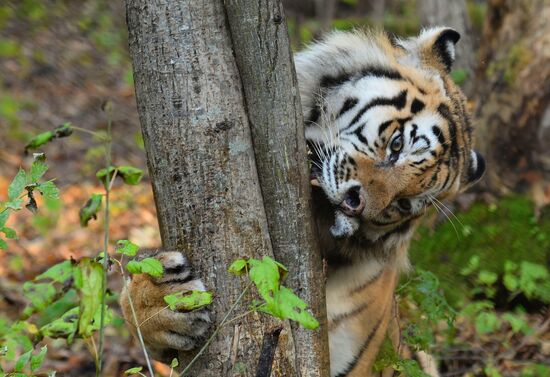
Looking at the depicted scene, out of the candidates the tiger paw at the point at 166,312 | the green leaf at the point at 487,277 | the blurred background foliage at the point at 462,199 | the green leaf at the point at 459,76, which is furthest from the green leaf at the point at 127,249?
the green leaf at the point at 459,76

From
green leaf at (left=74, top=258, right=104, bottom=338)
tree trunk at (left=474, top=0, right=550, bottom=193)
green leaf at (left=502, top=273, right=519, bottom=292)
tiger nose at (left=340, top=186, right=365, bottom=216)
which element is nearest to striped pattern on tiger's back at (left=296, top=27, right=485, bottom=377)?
tiger nose at (left=340, top=186, right=365, bottom=216)

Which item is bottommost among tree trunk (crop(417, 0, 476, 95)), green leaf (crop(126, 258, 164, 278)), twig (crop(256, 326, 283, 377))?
twig (crop(256, 326, 283, 377))

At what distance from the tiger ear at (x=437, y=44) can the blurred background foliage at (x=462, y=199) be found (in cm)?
37

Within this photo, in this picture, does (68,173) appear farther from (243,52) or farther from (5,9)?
(243,52)

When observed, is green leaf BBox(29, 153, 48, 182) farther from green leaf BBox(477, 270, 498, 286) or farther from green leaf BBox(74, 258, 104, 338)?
green leaf BBox(477, 270, 498, 286)

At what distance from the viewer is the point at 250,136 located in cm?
236

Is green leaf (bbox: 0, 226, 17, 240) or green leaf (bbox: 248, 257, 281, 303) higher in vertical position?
green leaf (bbox: 0, 226, 17, 240)

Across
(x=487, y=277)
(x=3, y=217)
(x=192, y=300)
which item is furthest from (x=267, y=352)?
(x=487, y=277)

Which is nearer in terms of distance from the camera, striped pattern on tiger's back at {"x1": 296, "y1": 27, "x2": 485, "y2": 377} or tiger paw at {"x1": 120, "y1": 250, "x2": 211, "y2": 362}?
tiger paw at {"x1": 120, "y1": 250, "x2": 211, "y2": 362}

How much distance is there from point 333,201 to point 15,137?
19.2 feet

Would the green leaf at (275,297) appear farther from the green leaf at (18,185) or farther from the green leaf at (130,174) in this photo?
the green leaf at (18,185)

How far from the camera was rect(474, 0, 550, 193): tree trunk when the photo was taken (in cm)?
602

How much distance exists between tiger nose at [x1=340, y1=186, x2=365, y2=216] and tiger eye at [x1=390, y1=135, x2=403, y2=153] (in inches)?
12.5

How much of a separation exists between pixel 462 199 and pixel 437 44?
3026 millimetres
